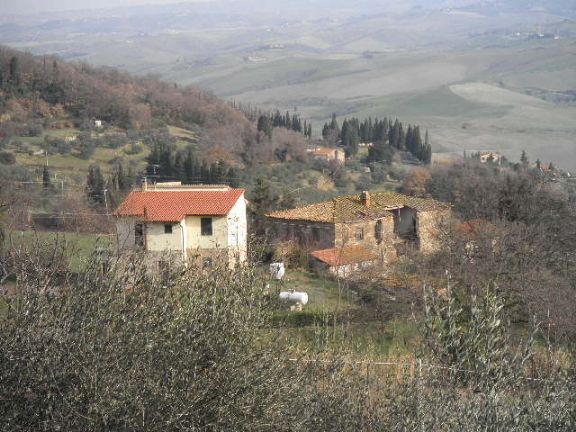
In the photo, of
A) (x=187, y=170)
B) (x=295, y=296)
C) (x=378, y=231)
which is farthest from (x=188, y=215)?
(x=187, y=170)

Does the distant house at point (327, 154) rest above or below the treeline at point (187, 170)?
below

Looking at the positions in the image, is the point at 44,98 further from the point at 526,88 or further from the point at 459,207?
the point at 526,88

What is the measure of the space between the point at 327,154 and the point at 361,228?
769 inches

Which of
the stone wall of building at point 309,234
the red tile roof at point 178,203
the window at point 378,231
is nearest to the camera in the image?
the red tile roof at point 178,203

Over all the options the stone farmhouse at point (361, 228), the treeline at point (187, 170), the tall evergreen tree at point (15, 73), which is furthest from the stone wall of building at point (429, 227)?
the tall evergreen tree at point (15, 73)

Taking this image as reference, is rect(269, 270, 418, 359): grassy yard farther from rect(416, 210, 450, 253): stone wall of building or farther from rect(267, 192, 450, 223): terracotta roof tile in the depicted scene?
rect(416, 210, 450, 253): stone wall of building

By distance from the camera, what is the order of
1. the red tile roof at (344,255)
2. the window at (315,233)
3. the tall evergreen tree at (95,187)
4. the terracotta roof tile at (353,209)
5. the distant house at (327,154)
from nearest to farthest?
the red tile roof at (344,255) < the window at (315,233) < the terracotta roof tile at (353,209) < the tall evergreen tree at (95,187) < the distant house at (327,154)

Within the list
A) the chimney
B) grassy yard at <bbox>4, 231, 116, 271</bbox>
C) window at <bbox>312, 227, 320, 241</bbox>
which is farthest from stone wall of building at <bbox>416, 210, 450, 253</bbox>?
grassy yard at <bbox>4, 231, 116, 271</bbox>

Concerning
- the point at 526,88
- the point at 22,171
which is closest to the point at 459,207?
the point at 22,171

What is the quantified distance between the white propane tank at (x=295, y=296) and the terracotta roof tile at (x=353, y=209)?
5.80m

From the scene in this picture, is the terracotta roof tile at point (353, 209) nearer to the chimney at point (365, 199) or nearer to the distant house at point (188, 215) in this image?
the chimney at point (365, 199)

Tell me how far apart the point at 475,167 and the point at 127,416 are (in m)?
31.2

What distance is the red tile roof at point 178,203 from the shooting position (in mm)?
17047

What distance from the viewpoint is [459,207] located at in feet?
85.5
